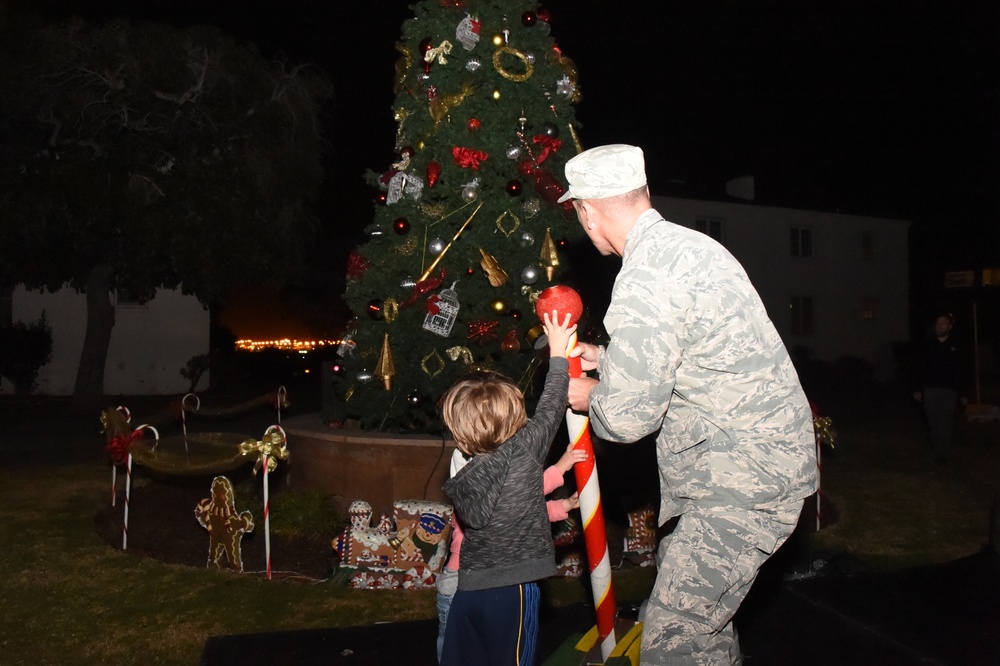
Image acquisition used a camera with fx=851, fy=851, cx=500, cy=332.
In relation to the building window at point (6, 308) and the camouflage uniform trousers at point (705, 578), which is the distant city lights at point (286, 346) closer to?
the building window at point (6, 308)

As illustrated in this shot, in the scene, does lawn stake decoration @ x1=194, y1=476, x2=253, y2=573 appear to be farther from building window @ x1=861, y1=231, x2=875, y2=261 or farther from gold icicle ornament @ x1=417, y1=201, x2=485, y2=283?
building window @ x1=861, y1=231, x2=875, y2=261

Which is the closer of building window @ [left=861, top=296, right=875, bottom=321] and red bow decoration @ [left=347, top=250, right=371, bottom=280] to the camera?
red bow decoration @ [left=347, top=250, right=371, bottom=280]

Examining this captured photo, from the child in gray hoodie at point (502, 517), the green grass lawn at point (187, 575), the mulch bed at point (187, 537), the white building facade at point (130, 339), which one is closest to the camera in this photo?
the child in gray hoodie at point (502, 517)

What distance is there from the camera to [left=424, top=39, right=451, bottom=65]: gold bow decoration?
7.95 meters

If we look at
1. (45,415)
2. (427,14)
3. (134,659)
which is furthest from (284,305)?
(134,659)

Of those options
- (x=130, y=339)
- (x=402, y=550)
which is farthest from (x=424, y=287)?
(x=130, y=339)

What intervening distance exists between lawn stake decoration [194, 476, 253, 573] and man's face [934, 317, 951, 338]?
28.6 ft

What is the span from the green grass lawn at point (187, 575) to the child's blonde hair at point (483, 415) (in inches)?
104

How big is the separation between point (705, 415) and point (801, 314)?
33.0 m

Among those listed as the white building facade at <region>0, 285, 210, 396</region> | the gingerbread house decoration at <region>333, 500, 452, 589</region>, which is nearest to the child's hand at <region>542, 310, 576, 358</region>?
the gingerbread house decoration at <region>333, 500, 452, 589</region>

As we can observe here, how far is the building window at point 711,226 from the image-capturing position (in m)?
31.0

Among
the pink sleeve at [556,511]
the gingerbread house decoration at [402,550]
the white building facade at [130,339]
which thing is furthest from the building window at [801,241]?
the pink sleeve at [556,511]

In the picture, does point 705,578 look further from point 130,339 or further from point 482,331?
point 130,339

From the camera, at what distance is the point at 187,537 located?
7.45 meters
